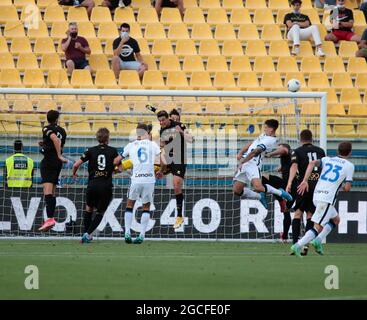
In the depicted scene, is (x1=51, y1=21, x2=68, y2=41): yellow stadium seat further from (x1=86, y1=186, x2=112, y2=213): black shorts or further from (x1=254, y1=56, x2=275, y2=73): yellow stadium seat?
(x1=86, y1=186, x2=112, y2=213): black shorts

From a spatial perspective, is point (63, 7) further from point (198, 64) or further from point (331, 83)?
point (331, 83)

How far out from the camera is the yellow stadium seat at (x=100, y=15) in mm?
24781

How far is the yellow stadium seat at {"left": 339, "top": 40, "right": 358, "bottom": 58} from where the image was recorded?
992 inches

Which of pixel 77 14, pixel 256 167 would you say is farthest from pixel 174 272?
pixel 77 14

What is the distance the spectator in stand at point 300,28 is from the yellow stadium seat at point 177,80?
9.50 ft

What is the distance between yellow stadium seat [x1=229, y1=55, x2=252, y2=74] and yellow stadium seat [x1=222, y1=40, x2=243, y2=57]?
358mm

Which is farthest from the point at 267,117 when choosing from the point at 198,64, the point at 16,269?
the point at 16,269

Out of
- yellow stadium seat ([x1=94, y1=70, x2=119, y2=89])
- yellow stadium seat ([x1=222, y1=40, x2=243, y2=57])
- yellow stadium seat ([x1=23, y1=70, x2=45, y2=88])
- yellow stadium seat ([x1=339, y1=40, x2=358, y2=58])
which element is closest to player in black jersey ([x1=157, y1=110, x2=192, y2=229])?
yellow stadium seat ([x1=94, y1=70, x2=119, y2=89])

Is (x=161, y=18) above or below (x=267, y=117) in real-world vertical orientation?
above

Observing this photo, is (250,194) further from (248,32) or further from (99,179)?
(248,32)

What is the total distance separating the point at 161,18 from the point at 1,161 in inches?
253

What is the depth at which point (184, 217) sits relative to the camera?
20062 mm

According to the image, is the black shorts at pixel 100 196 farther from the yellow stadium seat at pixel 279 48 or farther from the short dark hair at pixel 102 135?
the yellow stadium seat at pixel 279 48

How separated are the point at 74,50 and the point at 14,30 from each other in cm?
174
